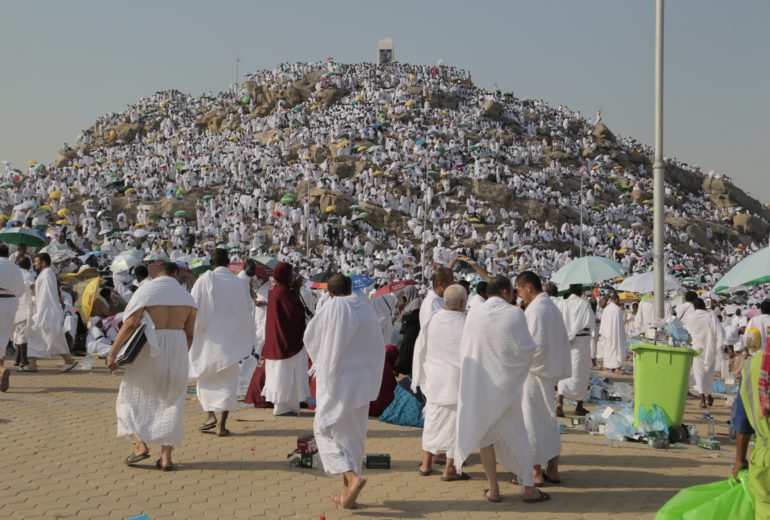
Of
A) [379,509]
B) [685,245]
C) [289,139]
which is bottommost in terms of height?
[379,509]

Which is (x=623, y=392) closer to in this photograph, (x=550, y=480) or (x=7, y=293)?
(x=550, y=480)

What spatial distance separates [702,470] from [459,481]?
2.04 m

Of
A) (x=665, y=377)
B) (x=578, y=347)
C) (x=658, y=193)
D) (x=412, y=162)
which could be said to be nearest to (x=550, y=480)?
(x=665, y=377)

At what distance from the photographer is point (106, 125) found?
69.6 meters

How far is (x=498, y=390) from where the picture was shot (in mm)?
4758

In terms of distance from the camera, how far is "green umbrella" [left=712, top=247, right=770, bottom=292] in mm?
5801

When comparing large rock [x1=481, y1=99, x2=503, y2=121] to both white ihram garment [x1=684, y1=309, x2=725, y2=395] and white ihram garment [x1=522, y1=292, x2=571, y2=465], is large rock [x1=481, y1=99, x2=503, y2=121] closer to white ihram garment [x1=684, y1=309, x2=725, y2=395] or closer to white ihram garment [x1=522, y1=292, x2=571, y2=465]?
white ihram garment [x1=684, y1=309, x2=725, y2=395]

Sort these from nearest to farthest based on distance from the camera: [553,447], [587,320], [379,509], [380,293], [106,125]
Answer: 1. [379,509]
2. [553,447]
3. [587,320]
4. [380,293]
5. [106,125]

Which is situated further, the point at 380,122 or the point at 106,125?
the point at 106,125

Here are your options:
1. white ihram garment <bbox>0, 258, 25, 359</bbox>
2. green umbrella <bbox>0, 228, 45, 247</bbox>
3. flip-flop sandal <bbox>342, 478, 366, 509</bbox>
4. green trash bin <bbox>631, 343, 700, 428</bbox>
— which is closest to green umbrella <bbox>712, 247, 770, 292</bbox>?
green trash bin <bbox>631, 343, 700, 428</bbox>

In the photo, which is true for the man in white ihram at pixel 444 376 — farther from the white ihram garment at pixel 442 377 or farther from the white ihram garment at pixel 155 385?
the white ihram garment at pixel 155 385

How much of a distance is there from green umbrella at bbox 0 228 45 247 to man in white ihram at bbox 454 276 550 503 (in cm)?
904

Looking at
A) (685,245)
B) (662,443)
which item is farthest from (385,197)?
(662,443)

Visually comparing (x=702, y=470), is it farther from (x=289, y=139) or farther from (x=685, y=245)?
(x=289, y=139)
